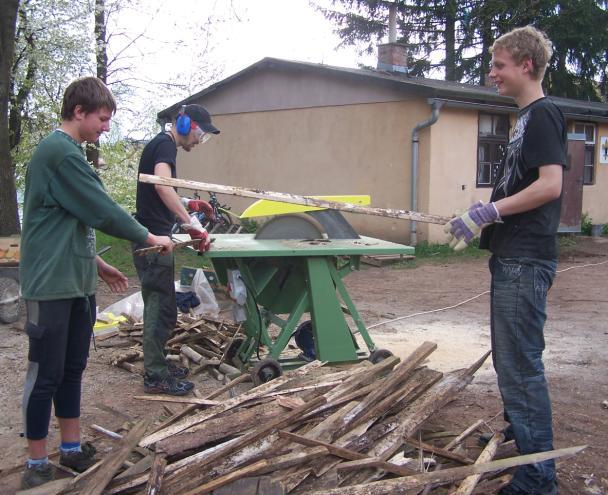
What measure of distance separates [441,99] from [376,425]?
10460mm

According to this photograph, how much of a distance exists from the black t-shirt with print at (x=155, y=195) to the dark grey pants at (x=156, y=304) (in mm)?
242

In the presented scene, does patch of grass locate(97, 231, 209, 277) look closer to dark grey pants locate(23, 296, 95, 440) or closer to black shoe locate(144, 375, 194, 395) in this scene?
black shoe locate(144, 375, 194, 395)

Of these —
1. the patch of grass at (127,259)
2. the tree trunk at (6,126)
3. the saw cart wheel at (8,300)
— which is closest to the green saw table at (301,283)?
the saw cart wheel at (8,300)

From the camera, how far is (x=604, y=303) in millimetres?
8273

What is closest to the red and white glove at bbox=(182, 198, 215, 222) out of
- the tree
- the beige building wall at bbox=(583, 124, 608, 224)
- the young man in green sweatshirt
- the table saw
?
the table saw

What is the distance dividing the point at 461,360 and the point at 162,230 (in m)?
2.82

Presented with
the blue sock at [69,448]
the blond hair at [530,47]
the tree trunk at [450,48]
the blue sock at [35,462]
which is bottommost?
the blue sock at [69,448]

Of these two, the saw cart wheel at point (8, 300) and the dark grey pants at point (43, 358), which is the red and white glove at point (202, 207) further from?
the saw cart wheel at point (8, 300)

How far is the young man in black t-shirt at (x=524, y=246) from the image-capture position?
115 inches

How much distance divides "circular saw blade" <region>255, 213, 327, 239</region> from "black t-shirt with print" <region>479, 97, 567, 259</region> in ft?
6.91

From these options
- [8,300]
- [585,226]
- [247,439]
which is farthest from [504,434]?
[585,226]

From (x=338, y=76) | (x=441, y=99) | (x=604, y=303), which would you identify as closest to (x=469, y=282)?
(x=604, y=303)

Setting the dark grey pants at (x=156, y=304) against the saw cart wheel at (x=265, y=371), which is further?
the saw cart wheel at (x=265, y=371)

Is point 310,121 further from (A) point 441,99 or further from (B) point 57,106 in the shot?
(B) point 57,106
